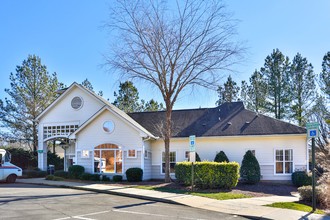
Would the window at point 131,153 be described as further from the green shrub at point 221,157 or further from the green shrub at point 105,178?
the green shrub at point 221,157

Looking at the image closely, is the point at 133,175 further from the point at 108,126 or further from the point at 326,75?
the point at 326,75

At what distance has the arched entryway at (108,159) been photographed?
25047 mm

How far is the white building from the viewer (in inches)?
920

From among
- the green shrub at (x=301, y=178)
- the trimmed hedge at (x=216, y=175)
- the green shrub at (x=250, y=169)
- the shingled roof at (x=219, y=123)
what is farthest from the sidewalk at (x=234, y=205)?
the shingled roof at (x=219, y=123)

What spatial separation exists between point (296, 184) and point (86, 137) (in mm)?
15008

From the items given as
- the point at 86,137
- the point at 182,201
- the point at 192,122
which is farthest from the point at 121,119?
the point at 182,201

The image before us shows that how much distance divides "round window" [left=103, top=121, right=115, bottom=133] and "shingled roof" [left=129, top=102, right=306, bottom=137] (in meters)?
3.41

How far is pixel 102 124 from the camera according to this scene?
25609mm

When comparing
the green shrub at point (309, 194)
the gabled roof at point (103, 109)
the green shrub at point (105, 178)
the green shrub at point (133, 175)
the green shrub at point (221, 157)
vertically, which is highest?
the gabled roof at point (103, 109)

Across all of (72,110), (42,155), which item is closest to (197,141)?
(72,110)

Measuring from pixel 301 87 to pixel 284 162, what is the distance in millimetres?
16567

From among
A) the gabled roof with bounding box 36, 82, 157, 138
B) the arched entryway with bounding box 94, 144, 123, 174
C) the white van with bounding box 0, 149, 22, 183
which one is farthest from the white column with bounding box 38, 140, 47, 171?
the arched entryway with bounding box 94, 144, 123, 174

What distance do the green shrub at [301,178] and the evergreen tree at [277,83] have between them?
17032mm

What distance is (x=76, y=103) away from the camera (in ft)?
99.7
